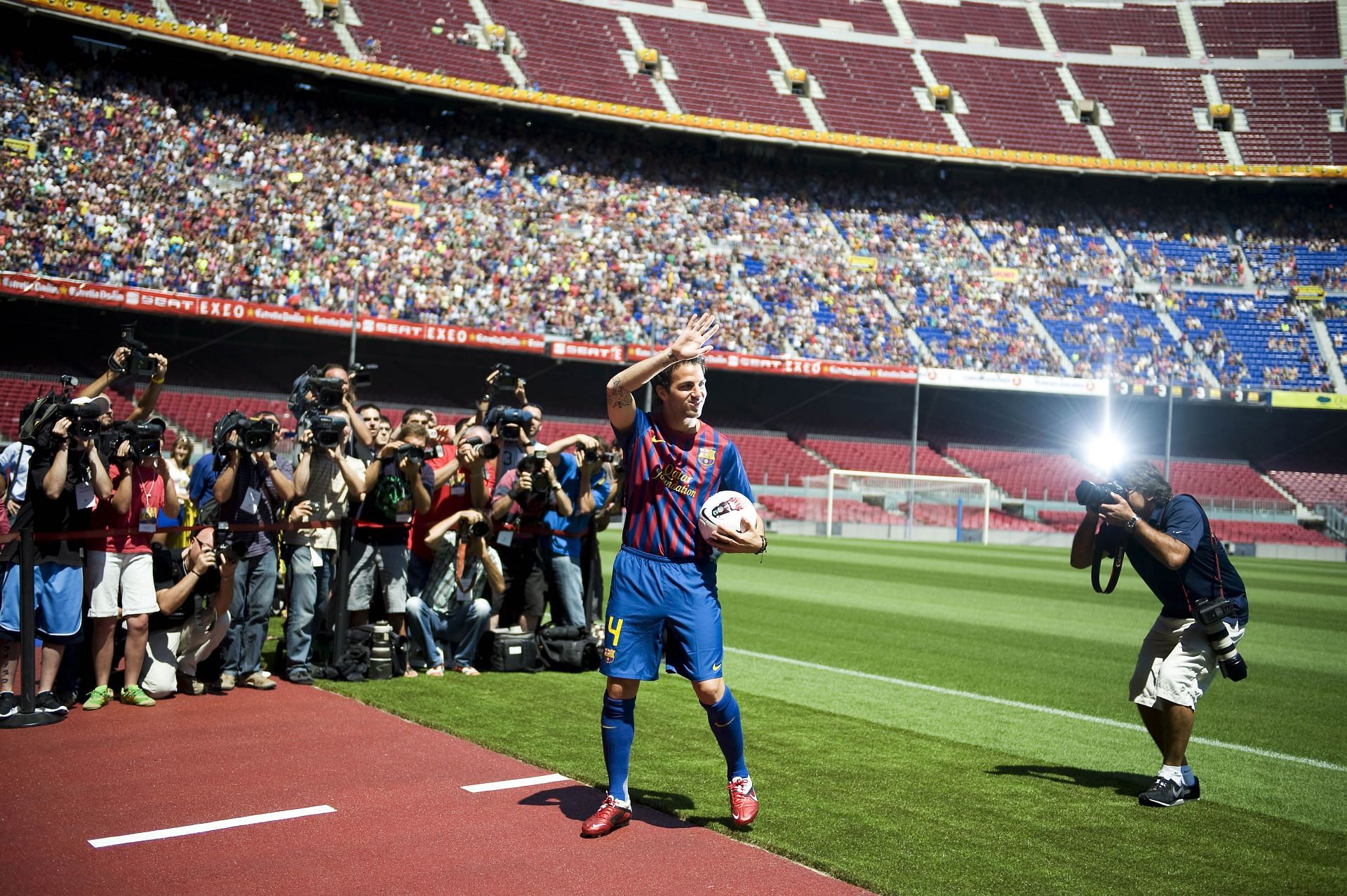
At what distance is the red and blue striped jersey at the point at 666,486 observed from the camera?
5.24 m

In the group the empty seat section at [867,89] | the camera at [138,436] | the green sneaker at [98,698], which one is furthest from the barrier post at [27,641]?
the empty seat section at [867,89]

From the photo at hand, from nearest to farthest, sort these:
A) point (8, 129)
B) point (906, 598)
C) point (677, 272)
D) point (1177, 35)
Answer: point (906, 598), point (8, 129), point (677, 272), point (1177, 35)

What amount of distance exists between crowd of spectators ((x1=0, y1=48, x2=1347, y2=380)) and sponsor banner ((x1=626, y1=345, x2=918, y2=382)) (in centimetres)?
104

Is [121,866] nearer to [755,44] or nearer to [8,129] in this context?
[8,129]

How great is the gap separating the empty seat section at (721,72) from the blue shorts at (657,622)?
39429 millimetres

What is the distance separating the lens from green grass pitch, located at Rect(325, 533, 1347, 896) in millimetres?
5043

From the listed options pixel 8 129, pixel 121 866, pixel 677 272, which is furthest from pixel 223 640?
pixel 677 272

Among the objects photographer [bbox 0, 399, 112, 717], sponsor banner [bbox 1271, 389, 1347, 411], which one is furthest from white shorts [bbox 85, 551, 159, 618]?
sponsor banner [bbox 1271, 389, 1347, 411]

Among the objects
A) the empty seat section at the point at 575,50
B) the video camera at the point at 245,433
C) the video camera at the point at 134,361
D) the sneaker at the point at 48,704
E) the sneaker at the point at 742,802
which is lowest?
the sneaker at the point at 48,704

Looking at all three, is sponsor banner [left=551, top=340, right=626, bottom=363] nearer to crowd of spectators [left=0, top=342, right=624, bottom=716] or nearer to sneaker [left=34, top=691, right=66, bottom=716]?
crowd of spectators [left=0, top=342, right=624, bottom=716]

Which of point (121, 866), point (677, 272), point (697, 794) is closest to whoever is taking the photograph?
point (121, 866)

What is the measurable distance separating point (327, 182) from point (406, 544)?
99.5 ft

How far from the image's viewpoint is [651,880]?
459 centimetres

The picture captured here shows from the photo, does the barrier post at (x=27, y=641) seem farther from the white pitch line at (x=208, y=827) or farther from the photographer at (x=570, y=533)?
the photographer at (x=570, y=533)
